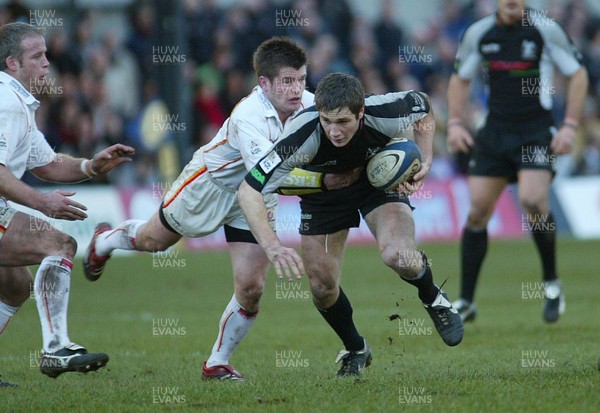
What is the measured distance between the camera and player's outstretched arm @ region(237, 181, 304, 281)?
6.14 m

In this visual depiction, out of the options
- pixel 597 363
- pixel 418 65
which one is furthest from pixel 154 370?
pixel 418 65

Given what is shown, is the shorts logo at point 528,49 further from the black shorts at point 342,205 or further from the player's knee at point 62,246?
the player's knee at point 62,246

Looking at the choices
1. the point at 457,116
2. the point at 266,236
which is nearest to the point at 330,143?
the point at 266,236

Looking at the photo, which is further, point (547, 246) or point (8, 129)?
point (547, 246)

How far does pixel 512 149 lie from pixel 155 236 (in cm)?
391

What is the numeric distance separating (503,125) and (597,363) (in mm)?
3744

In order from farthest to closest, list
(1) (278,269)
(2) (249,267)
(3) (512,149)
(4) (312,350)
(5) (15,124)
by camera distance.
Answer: (3) (512,149) < (4) (312,350) < (2) (249,267) < (5) (15,124) < (1) (278,269)

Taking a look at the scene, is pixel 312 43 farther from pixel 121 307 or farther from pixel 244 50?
pixel 121 307

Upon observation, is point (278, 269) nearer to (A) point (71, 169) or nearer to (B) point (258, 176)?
(B) point (258, 176)

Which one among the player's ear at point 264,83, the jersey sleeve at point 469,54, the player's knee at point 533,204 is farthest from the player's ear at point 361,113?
the jersey sleeve at point 469,54

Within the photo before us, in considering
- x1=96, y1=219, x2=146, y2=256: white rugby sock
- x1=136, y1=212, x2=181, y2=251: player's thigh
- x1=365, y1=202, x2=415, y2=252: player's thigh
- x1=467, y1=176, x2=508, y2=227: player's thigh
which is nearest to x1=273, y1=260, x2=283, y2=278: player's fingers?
x1=365, y1=202, x2=415, y2=252: player's thigh

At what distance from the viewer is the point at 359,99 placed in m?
6.77

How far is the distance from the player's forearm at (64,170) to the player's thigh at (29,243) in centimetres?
69

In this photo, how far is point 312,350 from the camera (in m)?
9.19
